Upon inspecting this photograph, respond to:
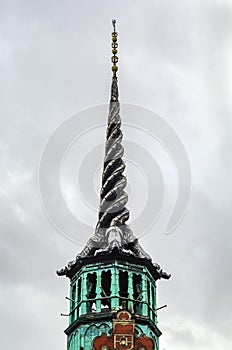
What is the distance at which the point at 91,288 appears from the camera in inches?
1784

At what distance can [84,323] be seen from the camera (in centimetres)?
4347

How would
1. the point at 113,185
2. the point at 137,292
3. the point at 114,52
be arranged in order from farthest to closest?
the point at 114,52, the point at 113,185, the point at 137,292

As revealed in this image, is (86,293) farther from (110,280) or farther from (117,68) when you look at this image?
(117,68)

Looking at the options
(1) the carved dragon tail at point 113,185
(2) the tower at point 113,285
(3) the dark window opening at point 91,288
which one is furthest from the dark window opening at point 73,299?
(1) the carved dragon tail at point 113,185

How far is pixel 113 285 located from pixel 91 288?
5.68 feet

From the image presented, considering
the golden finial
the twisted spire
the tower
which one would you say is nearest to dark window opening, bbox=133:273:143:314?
the tower

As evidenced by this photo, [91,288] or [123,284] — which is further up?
[123,284]

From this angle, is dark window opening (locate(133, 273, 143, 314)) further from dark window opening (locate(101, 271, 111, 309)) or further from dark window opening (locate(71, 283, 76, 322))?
dark window opening (locate(71, 283, 76, 322))

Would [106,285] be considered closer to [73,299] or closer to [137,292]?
[137,292]

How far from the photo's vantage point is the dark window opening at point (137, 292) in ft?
146

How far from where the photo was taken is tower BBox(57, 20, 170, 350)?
139 ft

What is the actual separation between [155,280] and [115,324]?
6328 mm

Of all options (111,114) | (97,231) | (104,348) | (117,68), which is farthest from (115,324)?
(117,68)

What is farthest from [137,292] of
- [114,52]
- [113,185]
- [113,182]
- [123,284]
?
[114,52]
